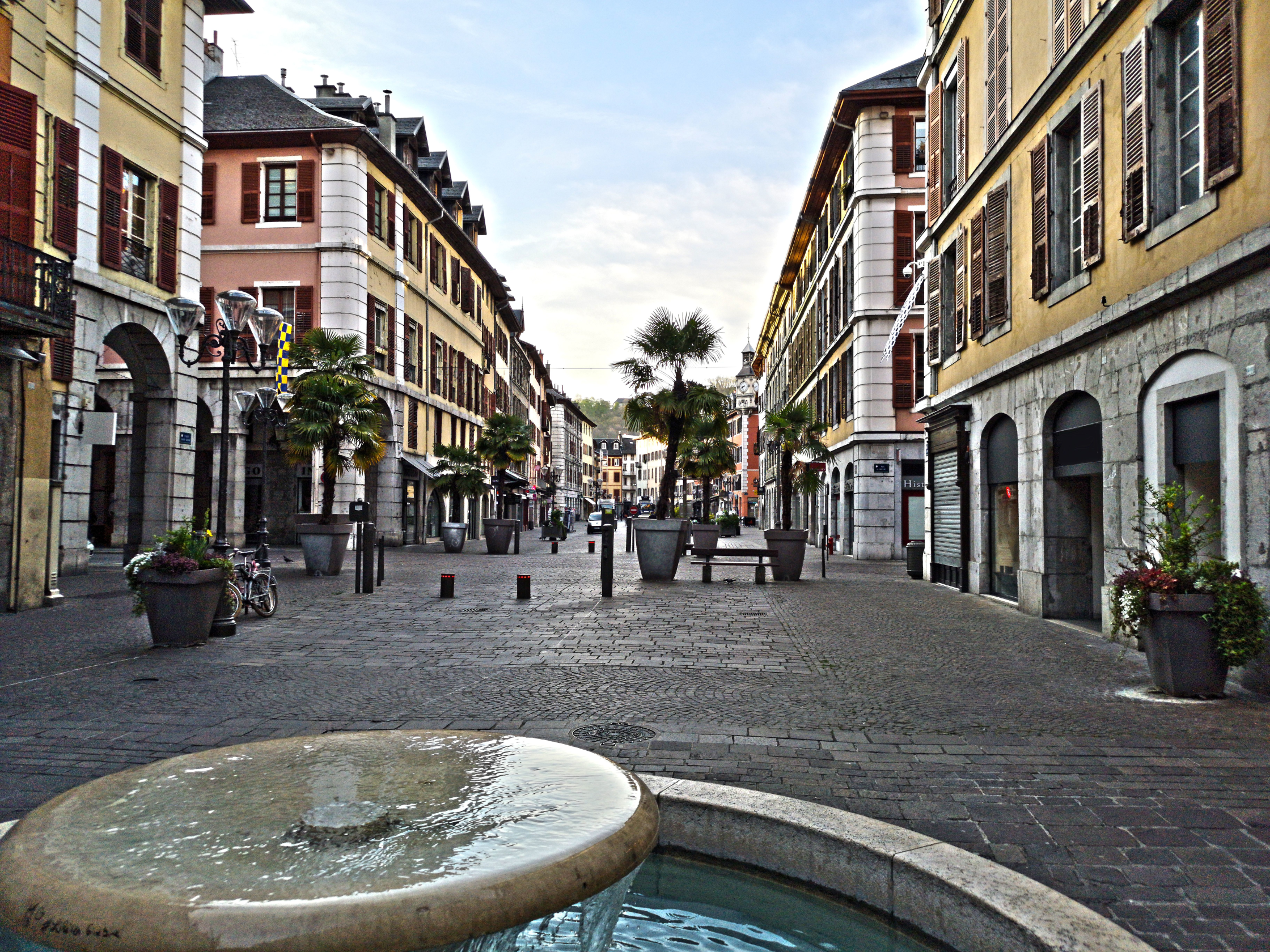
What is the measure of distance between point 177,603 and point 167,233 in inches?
415

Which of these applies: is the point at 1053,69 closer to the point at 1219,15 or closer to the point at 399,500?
the point at 1219,15

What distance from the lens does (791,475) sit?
81.2ft

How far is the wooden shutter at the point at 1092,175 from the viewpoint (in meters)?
10.9

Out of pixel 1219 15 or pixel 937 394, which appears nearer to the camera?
pixel 1219 15

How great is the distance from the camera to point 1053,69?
12.0m

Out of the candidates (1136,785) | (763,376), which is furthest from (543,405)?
(1136,785)

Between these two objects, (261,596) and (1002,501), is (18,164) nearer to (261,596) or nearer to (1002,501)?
(261,596)

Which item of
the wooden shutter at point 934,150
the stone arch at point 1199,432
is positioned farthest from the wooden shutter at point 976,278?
the stone arch at point 1199,432

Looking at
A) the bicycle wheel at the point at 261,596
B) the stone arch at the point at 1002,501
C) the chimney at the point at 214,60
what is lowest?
the bicycle wheel at the point at 261,596

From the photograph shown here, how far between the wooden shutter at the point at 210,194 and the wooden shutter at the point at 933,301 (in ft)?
71.7

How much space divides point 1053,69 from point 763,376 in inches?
2665

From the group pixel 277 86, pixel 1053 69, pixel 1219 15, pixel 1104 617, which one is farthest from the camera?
pixel 277 86

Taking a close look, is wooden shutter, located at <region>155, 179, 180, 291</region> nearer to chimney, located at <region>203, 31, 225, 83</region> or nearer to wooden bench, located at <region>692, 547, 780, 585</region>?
wooden bench, located at <region>692, 547, 780, 585</region>

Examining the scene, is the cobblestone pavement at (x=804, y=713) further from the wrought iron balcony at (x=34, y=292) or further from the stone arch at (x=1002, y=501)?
the wrought iron balcony at (x=34, y=292)
